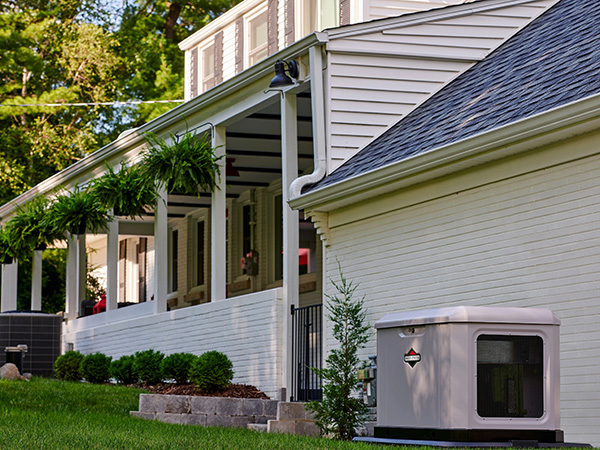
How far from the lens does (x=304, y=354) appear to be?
13.0m

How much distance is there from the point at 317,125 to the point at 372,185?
6.29 feet

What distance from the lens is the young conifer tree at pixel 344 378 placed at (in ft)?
35.5

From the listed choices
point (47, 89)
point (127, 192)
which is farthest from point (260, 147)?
point (47, 89)

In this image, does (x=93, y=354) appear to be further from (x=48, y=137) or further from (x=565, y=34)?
(x=48, y=137)

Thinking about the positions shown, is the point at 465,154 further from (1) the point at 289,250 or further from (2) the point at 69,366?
(2) the point at 69,366

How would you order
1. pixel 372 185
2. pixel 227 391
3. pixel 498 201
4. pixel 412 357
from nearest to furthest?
pixel 412 357 → pixel 498 201 → pixel 372 185 → pixel 227 391

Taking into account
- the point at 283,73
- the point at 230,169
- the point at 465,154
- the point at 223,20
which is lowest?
the point at 465,154

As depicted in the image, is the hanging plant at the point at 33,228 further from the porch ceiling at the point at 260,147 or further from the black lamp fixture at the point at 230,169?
the black lamp fixture at the point at 230,169

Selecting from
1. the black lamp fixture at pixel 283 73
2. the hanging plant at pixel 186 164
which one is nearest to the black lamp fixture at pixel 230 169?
the hanging plant at pixel 186 164

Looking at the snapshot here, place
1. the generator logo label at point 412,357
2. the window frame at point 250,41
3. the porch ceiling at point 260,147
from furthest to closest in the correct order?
the window frame at point 250,41 → the porch ceiling at point 260,147 → the generator logo label at point 412,357

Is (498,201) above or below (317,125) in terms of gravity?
below

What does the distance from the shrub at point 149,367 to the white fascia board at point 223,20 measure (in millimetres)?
7921

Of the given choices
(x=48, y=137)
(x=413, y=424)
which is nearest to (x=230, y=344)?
(x=413, y=424)

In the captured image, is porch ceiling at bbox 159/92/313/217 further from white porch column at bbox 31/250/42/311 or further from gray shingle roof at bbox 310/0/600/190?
white porch column at bbox 31/250/42/311
